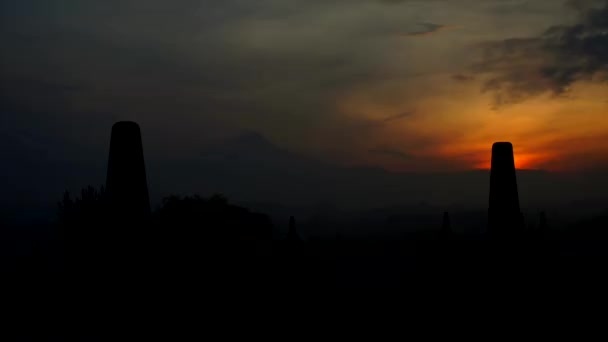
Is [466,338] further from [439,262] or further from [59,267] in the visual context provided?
[59,267]

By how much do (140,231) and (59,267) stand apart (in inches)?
502

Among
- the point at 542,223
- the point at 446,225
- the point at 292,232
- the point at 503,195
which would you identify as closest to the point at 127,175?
the point at 503,195

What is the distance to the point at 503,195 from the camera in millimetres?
15422

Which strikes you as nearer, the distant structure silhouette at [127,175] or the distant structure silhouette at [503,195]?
the distant structure silhouette at [127,175]

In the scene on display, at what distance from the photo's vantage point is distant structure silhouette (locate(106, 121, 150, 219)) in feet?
38.7

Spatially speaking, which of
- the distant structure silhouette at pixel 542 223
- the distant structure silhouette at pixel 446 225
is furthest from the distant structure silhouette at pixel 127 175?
the distant structure silhouette at pixel 542 223

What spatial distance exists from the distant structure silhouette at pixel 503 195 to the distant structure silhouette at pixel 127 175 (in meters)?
8.88

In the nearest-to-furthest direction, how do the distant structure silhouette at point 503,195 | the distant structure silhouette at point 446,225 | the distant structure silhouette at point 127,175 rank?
the distant structure silhouette at point 127,175
the distant structure silhouette at point 503,195
the distant structure silhouette at point 446,225

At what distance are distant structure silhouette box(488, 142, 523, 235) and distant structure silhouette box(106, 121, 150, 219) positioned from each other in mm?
8878

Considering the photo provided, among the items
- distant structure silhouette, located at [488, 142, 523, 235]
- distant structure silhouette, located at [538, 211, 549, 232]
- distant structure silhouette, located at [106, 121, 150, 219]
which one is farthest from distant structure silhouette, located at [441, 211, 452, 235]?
distant structure silhouette, located at [106, 121, 150, 219]

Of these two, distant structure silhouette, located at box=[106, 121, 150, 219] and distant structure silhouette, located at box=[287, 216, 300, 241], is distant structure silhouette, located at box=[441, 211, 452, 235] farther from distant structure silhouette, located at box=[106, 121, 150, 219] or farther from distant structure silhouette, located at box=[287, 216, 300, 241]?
distant structure silhouette, located at box=[106, 121, 150, 219]

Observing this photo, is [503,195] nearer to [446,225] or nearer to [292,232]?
[446,225]

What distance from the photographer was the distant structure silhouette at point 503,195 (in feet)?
50.3

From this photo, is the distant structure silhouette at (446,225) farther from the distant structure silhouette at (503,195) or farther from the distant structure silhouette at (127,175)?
the distant structure silhouette at (127,175)
